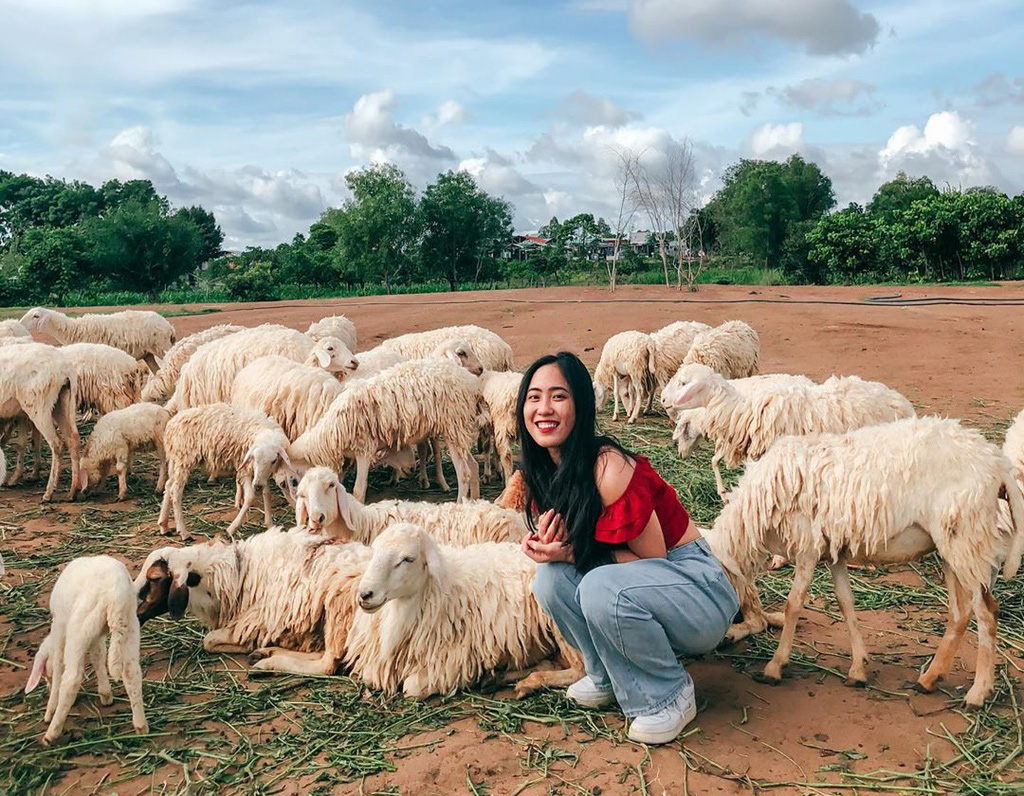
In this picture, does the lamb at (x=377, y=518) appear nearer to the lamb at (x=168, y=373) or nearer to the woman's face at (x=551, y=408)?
the woman's face at (x=551, y=408)

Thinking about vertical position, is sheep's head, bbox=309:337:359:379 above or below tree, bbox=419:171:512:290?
below

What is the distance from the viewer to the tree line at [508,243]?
113 ft

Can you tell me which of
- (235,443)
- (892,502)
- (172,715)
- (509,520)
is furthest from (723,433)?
(172,715)

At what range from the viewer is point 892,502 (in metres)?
4.10

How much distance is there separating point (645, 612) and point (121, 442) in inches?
242

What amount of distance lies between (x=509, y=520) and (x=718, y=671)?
68.0 inches

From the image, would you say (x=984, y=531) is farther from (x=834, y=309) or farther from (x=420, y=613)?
(x=834, y=309)

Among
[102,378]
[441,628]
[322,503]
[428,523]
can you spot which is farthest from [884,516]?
[102,378]

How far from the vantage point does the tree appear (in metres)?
46.6

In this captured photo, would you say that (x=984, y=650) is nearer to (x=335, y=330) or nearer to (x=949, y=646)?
(x=949, y=646)

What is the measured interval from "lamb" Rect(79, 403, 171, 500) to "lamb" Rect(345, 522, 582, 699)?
4.46 m

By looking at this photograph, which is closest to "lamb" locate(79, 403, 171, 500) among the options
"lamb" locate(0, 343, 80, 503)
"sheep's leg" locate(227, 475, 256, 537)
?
"lamb" locate(0, 343, 80, 503)

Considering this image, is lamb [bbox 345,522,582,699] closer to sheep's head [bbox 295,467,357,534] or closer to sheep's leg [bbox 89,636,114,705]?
sheep's head [bbox 295,467,357,534]

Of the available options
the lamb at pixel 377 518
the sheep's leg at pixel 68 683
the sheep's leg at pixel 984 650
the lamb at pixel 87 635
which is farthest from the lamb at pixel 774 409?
the sheep's leg at pixel 68 683
